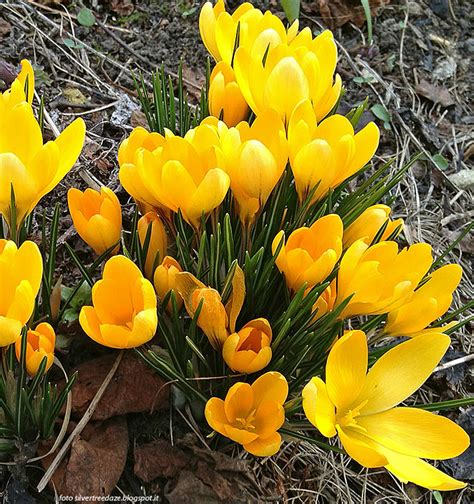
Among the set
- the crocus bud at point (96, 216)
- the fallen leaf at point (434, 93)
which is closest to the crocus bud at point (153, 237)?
the crocus bud at point (96, 216)

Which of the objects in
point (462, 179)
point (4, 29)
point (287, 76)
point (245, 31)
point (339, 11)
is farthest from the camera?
point (339, 11)

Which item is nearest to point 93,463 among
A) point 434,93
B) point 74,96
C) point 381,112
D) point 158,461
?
point 158,461

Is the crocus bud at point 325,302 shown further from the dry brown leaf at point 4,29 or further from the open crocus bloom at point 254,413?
the dry brown leaf at point 4,29

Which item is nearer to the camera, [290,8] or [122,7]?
[290,8]

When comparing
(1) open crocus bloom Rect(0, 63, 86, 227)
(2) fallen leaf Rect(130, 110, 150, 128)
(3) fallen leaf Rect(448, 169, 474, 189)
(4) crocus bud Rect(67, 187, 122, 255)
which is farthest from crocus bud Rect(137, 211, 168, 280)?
(3) fallen leaf Rect(448, 169, 474, 189)

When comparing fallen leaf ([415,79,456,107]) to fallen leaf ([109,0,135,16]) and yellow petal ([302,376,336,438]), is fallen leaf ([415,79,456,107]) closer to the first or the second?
fallen leaf ([109,0,135,16])

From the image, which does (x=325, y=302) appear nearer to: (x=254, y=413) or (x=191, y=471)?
(x=254, y=413)
